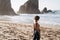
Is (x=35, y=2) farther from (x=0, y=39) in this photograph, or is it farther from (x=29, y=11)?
(x=0, y=39)

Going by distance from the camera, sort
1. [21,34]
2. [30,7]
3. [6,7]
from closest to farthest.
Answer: [21,34]
[6,7]
[30,7]

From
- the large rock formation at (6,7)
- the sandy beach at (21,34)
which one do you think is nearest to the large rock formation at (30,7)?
the large rock formation at (6,7)

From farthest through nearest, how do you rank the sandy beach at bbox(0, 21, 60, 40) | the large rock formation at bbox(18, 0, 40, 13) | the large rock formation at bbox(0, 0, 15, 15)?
1. the large rock formation at bbox(18, 0, 40, 13)
2. the large rock formation at bbox(0, 0, 15, 15)
3. the sandy beach at bbox(0, 21, 60, 40)

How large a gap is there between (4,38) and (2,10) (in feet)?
226

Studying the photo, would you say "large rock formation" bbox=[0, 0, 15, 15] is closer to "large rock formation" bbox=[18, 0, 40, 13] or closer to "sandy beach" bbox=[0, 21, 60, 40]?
"large rock formation" bbox=[18, 0, 40, 13]

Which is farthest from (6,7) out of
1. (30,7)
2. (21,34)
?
(21,34)

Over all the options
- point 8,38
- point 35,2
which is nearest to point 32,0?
point 35,2

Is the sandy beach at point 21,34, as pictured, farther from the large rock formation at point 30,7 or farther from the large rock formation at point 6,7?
the large rock formation at point 30,7

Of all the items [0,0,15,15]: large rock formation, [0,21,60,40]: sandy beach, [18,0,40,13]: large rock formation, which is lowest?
[18,0,40,13]: large rock formation

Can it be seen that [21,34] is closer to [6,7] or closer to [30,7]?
[6,7]

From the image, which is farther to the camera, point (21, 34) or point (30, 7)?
point (30, 7)

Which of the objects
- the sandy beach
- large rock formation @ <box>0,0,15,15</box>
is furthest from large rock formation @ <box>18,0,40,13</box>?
the sandy beach

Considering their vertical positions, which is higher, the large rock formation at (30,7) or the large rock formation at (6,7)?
the large rock formation at (6,7)

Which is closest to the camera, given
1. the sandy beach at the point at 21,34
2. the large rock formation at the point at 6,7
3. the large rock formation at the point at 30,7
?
the sandy beach at the point at 21,34
